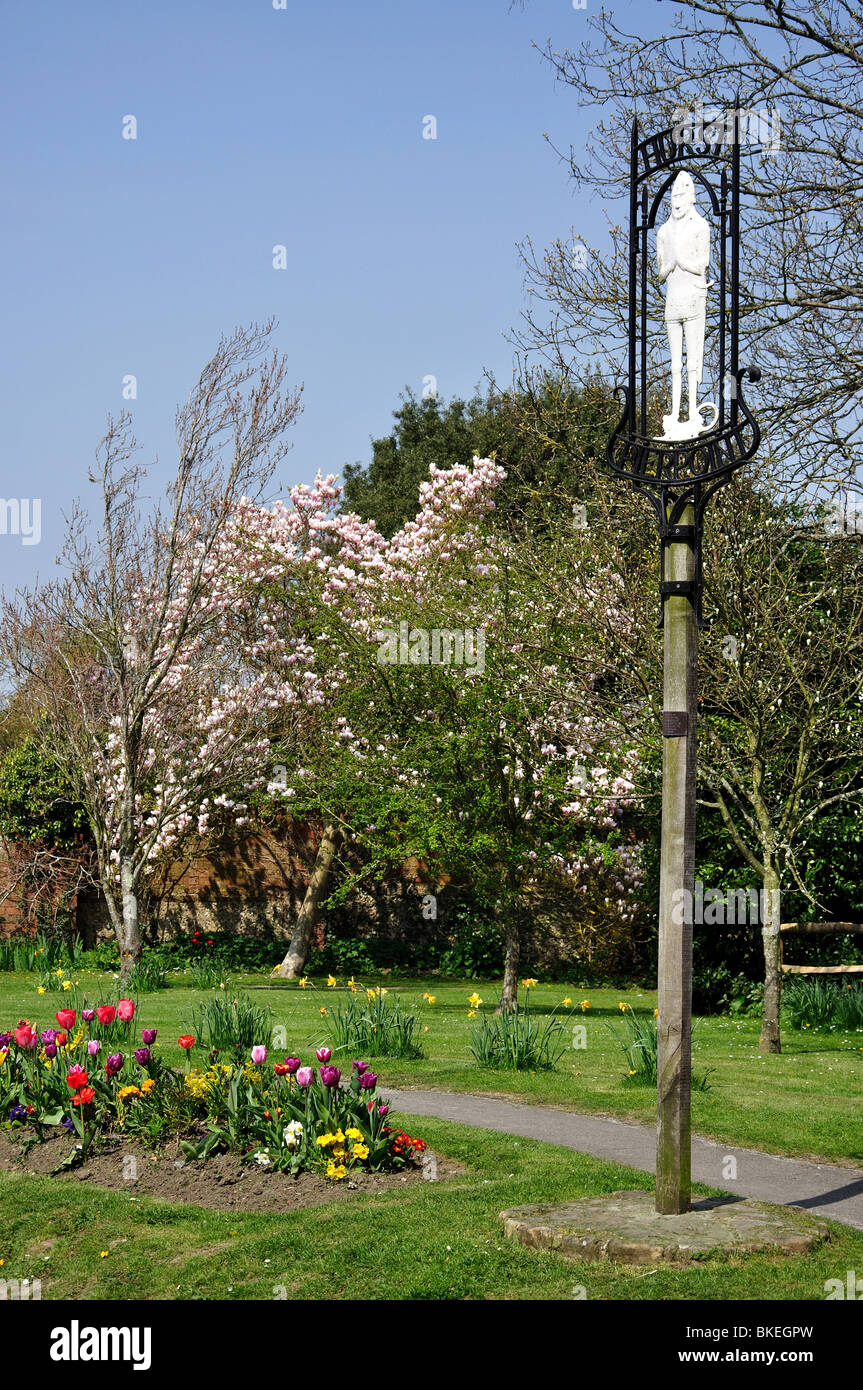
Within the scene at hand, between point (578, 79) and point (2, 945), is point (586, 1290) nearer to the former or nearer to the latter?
point (578, 79)

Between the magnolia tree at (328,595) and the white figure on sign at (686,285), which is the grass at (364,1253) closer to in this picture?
the white figure on sign at (686,285)

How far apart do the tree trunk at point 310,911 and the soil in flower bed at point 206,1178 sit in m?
12.6

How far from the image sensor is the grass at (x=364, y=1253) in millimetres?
4707

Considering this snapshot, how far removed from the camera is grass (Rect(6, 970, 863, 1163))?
25.3 feet

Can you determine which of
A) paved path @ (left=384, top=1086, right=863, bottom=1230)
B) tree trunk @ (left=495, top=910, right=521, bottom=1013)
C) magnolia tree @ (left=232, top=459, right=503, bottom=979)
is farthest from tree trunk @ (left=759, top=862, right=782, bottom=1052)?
magnolia tree @ (left=232, top=459, right=503, bottom=979)

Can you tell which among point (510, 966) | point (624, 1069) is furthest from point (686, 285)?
point (510, 966)

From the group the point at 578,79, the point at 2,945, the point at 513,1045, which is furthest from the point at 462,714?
the point at 2,945

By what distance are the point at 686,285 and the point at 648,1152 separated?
14.9 feet

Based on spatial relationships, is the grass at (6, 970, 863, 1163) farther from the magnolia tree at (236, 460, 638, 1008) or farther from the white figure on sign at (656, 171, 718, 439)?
the white figure on sign at (656, 171, 718, 439)

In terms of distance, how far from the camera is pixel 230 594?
56.5ft

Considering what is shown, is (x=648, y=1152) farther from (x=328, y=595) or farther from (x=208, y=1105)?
(x=328, y=595)

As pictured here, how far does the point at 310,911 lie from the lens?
20.0m

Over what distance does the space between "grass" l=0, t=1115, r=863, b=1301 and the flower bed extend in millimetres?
391

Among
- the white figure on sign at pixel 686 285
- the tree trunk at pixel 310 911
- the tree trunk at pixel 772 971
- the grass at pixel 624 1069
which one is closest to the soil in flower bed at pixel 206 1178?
the grass at pixel 624 1069
